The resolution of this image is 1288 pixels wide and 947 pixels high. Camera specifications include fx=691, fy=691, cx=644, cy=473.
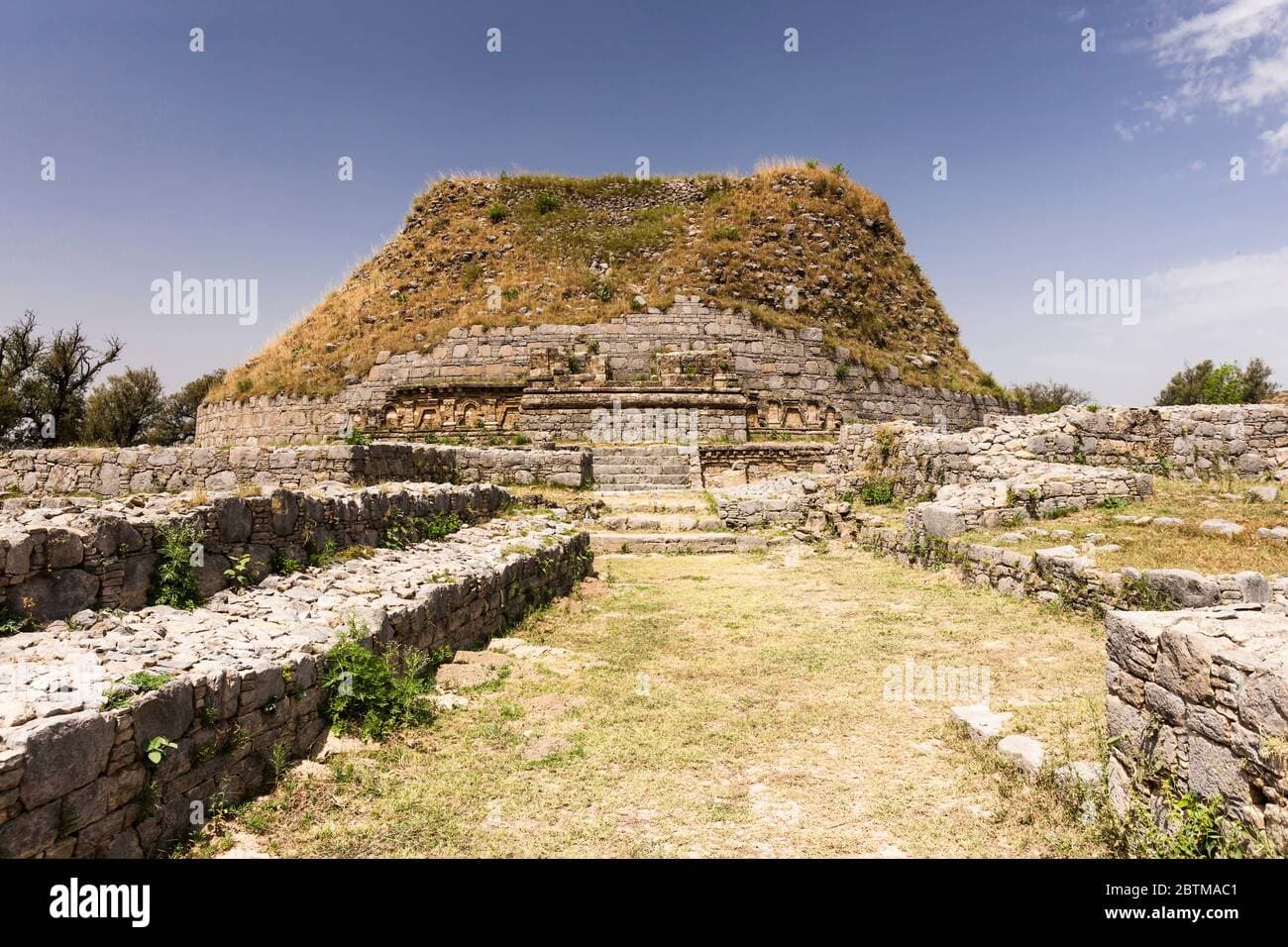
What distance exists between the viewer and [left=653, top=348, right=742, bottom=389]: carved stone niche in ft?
78.5

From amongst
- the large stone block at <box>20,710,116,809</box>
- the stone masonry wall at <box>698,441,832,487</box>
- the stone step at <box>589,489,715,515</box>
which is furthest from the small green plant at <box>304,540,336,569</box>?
the stone masonry wall at <box>698,441,832,487</box>

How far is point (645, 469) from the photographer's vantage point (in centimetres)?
1977

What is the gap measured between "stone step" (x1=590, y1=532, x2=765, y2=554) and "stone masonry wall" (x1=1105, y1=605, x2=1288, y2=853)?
34.0 ft

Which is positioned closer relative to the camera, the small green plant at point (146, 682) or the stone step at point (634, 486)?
the small green plant at point (146, 682)

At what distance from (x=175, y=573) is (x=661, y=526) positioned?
10.9 m

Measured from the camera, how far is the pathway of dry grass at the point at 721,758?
3693 millimetres

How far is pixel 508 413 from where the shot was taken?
24109mm

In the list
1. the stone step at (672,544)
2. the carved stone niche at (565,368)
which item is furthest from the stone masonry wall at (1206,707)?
the carved stone niche at (565,368)

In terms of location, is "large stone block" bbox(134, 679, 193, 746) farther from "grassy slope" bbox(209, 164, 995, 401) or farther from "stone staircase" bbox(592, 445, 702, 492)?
"grassy slope" bbox(209, 164, 995, 401)

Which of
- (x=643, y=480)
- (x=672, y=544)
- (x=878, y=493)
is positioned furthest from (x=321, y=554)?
(x=643, y=480)

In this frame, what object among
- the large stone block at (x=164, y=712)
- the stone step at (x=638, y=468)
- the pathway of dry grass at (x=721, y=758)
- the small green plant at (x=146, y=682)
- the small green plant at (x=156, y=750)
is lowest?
the pathway of dry grass at (x=721, y=758)

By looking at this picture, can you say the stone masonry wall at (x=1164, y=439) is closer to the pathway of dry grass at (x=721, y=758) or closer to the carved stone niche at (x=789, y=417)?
the pathway of dry grass at (x=721, y=758)

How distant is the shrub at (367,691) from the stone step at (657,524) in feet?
32.2

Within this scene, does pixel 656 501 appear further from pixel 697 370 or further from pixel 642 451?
pixel 697 370
